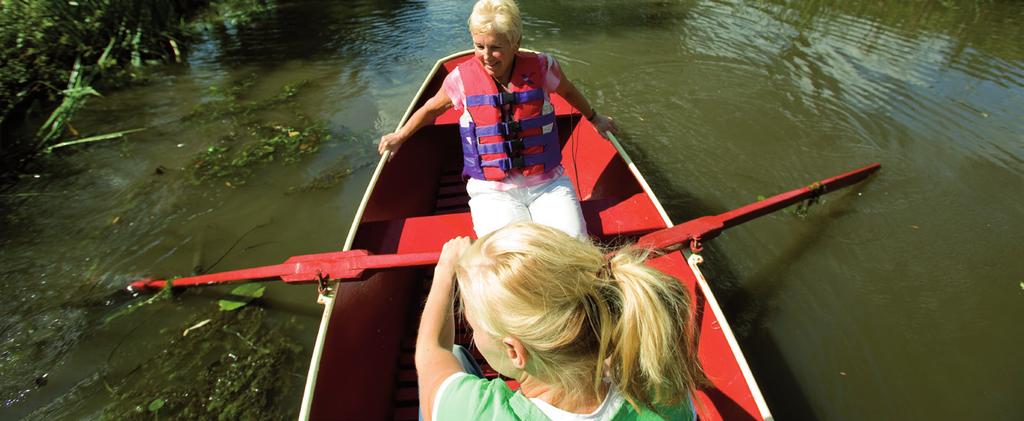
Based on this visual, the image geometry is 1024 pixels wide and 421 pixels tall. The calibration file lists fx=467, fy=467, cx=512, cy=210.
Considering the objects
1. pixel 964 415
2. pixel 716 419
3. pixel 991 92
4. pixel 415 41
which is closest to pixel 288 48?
pixel 415 41

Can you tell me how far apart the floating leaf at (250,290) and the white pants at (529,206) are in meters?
1.66

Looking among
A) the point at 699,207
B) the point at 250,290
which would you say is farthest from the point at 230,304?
the point at 699,207

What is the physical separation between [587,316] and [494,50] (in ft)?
5.52

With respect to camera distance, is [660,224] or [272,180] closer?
[660,224]

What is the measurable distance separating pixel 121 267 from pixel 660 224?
3.82 meters

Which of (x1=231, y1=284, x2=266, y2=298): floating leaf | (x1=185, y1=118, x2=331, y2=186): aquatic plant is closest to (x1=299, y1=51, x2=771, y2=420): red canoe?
(x1=231, y1=284, x2=266, y2=298): floating leaf

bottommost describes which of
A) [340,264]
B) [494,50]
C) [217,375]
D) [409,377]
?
[217,375]

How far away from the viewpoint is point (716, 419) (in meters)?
1.88

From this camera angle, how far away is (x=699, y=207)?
4098mm

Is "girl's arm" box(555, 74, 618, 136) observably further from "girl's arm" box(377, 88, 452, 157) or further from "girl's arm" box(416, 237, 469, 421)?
"girl's arm" box(416, 237, 469, 421)

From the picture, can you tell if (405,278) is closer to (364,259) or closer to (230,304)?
(364,259)

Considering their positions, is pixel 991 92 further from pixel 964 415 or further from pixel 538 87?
pixel 538 87

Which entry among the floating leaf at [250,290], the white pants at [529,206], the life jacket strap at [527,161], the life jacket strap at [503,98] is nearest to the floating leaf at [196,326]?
the floating leaf at [250,290]

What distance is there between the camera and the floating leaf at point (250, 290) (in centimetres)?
317
